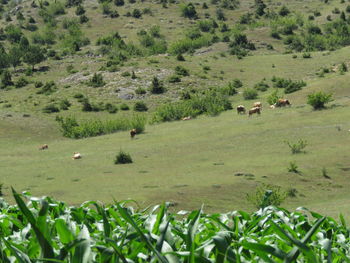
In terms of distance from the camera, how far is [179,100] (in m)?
62.0

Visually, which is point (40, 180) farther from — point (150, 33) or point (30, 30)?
point (30, 30)

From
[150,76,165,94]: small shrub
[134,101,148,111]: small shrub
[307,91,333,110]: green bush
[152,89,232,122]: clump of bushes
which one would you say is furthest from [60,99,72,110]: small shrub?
[307,91,333,110]: green bush

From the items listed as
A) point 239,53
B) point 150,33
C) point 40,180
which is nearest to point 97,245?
point 40,180

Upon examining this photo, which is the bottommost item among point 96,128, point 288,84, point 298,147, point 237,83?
point 237,83

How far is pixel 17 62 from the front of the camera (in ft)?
277

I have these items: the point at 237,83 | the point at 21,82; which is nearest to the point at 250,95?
the point at 237,83

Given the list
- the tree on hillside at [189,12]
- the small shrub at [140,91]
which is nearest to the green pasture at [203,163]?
the small shrub at [140,91]

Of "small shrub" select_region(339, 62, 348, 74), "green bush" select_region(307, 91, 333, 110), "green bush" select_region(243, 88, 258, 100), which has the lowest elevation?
"green bush" select_region(243, 88, 258, 100)

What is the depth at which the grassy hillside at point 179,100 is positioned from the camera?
26484mm

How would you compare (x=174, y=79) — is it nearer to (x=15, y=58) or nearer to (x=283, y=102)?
(x=283, y=102)

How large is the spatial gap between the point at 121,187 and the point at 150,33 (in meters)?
80.1

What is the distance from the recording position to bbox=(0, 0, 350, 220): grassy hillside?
2648 centimetres

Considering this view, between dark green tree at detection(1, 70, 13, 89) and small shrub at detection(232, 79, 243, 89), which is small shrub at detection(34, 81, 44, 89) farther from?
small shrub at detection(232, 79, 243, 89)

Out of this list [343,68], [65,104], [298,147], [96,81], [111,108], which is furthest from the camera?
[96,81]
